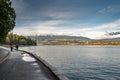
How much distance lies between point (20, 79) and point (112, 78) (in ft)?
55.0

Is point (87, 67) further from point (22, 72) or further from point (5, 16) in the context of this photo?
point (22, 72)

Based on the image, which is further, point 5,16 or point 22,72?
point 5,16

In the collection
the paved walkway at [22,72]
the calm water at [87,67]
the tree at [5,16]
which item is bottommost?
the calm water at [87,67]

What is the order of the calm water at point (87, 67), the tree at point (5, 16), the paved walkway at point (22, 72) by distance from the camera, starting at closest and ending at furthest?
the paved walkway at point (22, 72) → the calm water at point (87, 67) → the tree at point (5, 16)

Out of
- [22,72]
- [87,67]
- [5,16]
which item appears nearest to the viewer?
[22,72]

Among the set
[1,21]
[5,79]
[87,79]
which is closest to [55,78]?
[5,79]

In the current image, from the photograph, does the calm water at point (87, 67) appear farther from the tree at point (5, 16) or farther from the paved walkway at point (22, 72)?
the tree at point (5, 16)

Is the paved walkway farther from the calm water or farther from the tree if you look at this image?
the tree

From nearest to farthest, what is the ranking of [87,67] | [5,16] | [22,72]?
[22,72] → [5,16] → [87,67]

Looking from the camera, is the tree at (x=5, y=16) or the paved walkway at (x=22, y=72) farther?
the tree at (x=5, y=16)

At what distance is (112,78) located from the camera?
2938 cm

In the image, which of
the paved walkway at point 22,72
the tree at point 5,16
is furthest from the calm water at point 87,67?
the tree at point 5,16

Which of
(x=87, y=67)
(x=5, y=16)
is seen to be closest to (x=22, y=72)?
(x=5, y=16)

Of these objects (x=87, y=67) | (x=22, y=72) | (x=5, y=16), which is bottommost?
(x=87, y=67)
